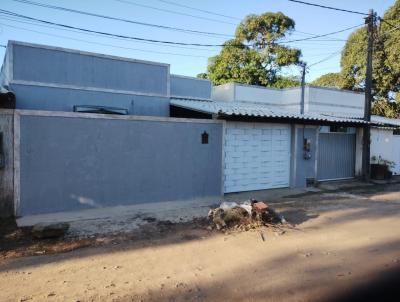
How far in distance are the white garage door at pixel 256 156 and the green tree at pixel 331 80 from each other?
66.8ft

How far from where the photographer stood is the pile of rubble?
24.7 feet

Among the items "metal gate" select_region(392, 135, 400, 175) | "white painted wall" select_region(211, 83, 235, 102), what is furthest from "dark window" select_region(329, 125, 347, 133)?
"white painted wall" select_region(211, 83, 235, 102)

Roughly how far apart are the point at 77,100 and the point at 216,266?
7.94 metres

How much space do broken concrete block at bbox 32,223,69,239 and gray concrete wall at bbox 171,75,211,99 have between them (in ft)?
35.0

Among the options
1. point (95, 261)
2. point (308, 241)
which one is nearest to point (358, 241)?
point (308, 241)

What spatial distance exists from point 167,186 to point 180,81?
7.88 meters

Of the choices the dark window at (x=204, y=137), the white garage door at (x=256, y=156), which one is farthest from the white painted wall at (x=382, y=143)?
the dark window at (x=204, y=137)

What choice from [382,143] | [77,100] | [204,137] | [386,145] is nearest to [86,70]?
[77,100]

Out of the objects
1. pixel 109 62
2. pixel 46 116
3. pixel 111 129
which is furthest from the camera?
pixel 109 62

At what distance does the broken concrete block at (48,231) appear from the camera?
650cm

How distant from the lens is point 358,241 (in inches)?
266

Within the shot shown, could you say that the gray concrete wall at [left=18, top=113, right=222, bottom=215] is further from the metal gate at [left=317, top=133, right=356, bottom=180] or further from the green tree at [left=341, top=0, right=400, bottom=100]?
the green tree at [left=341, top=0, right=400, bottom=100]

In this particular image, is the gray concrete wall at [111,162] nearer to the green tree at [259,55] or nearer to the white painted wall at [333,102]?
the white painted wall at [333,102]

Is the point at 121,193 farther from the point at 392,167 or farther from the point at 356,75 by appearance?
the point at 356,75
